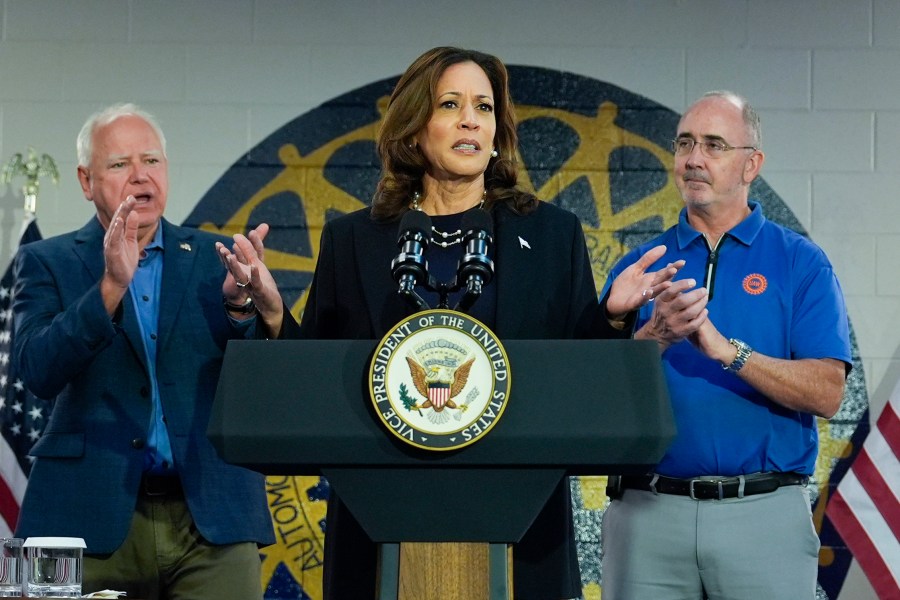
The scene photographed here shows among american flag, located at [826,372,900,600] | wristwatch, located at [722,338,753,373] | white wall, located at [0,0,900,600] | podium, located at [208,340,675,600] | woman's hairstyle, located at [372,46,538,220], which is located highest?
white wall, located at [0,0,900,600]

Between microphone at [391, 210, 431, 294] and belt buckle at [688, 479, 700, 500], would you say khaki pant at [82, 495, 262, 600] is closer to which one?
belt buckle at [688, 479, 700, 500]

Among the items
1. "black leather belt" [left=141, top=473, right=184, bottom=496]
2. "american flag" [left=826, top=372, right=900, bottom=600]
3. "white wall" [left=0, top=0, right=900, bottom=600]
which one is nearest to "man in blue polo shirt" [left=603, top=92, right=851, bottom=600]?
"black leather belt" [left=141, top=473, right=184, bottom=496]

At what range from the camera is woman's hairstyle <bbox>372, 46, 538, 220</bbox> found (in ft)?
6.97

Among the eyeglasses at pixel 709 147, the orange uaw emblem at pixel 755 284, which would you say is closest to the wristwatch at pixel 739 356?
the orange uaw emblem at pixel 755 284

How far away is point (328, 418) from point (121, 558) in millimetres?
1107

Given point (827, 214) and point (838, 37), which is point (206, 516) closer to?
point (827, 214)

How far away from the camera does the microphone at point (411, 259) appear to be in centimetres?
162

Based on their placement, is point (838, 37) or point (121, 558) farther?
point (838, 37)

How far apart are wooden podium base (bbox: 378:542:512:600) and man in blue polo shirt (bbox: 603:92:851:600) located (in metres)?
1.05

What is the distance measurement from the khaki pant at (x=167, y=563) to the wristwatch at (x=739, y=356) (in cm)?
103

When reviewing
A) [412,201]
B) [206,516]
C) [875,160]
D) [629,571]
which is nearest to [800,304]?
[629,571]

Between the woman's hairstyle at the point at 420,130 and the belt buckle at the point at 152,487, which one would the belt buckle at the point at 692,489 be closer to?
the woman's hairstyle at the point at 420,130

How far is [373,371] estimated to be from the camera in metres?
1.53

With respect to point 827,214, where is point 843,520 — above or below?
below
